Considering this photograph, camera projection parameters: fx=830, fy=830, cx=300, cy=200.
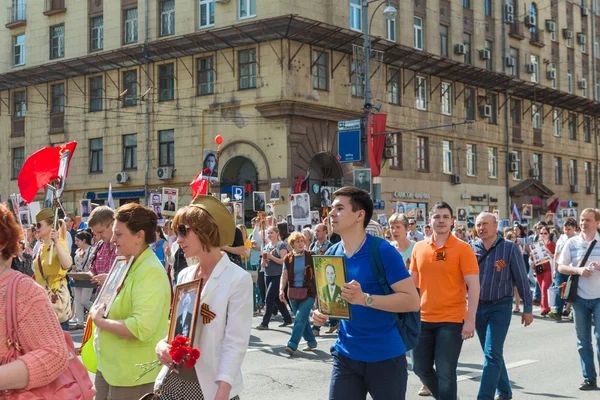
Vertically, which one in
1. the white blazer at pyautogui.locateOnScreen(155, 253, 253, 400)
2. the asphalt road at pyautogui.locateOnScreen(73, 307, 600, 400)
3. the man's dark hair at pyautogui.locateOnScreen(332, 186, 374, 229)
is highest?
the man's dark hair at pyautogui.locateOnScreen(332, 186, 374, 229)

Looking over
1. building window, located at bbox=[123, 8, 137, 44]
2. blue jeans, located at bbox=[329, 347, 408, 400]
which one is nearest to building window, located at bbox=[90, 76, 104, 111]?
building window, located at bbox=[123, 8, 137, 44]

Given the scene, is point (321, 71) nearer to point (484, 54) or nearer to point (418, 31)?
point (418, 31)

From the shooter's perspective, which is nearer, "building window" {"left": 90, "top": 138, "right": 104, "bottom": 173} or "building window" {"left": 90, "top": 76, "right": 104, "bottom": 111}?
"building window" {"left": 90, "top": 76, "right": 104, "bottom": 111}

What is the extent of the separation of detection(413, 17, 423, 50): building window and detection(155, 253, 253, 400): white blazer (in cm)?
3610

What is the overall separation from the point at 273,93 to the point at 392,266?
Answer: 2794 centimetres

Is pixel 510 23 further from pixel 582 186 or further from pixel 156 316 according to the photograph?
pixel 156 316

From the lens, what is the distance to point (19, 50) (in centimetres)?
4197

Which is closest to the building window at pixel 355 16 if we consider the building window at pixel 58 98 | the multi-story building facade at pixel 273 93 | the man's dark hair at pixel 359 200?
the multi-story building facade at pixel 273 93

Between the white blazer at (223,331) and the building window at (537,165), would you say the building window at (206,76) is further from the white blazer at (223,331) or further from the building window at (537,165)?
the white blazer at (223,331)

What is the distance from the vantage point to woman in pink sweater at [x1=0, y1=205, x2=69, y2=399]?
10.1 ft

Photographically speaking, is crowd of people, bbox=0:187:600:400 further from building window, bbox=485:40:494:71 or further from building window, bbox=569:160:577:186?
building window, bbox=569:160:577:186

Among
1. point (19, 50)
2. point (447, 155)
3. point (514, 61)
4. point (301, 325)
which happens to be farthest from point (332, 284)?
point (514, 61)

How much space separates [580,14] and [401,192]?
25.8 m

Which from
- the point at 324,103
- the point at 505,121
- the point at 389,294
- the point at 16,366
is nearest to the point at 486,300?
the point at 389,294
